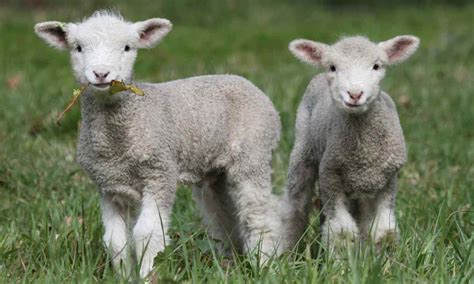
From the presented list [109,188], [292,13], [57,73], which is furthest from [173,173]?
[292,13]

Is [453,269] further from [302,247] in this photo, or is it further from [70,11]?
[70,11]

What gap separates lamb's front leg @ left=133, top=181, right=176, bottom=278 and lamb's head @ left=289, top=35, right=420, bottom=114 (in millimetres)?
1059

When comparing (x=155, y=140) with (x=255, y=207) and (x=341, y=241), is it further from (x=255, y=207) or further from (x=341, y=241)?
(x=341, y=241)

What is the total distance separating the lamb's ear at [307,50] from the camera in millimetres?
5926

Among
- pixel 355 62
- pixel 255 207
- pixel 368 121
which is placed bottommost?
pixel 255 207

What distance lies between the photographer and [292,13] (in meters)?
19.5

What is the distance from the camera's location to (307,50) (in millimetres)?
5984

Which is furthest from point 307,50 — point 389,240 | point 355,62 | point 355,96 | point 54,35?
point 54,35

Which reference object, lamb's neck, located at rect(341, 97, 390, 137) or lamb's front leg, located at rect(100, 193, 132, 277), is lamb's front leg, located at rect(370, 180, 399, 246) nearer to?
lamb's neck, located at rect(341, 97, 390, 137)

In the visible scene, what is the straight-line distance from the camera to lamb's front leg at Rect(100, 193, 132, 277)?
209 inches

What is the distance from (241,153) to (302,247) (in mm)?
816

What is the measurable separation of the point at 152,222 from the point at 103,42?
97 cm

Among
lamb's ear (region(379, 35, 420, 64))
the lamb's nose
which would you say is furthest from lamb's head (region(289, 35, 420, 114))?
the lamb's nose

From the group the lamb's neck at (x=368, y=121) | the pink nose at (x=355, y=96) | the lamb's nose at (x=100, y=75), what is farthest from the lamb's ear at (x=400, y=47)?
the lamb's nose at (x=100, y=75)
